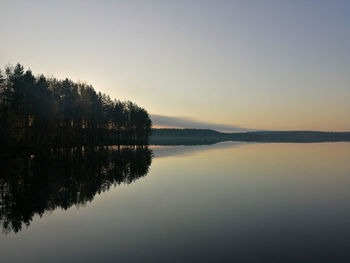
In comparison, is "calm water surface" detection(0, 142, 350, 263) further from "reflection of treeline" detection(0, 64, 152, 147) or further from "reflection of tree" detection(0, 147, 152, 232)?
"reflection of treeline" detection(0, 64, 152, 147)

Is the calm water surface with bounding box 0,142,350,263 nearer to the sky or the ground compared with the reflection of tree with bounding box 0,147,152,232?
nearer to the ground

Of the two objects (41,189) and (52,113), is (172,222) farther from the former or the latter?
(52,113)

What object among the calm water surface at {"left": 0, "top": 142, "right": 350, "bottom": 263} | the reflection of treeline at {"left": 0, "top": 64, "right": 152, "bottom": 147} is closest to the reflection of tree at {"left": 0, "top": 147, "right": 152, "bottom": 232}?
the calm water surface at {"left": 0, "top": 142, "right": 350, "bottom": 263}

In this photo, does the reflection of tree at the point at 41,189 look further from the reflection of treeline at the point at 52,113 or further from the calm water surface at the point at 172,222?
the reflection of treeline at the point at 52,113

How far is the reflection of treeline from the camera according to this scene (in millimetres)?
59031

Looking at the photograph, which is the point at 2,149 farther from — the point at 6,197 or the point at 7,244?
the point at 7,244

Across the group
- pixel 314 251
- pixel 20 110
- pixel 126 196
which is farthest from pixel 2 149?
pixel 314 251

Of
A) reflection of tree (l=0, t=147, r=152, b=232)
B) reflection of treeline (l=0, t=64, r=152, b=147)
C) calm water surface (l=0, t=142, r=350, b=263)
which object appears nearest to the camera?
calm water surface (l=0, t=142, r=350, b=263)

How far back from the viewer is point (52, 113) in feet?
228

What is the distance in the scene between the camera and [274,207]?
66.3ft

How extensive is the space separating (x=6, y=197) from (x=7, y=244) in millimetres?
10638

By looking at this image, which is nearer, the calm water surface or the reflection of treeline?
the calm water surface

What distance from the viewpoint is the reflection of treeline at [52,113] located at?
59031 mm

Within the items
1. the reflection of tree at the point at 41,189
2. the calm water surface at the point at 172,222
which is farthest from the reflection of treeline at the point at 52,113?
the calm water surface at the point at 172,222
